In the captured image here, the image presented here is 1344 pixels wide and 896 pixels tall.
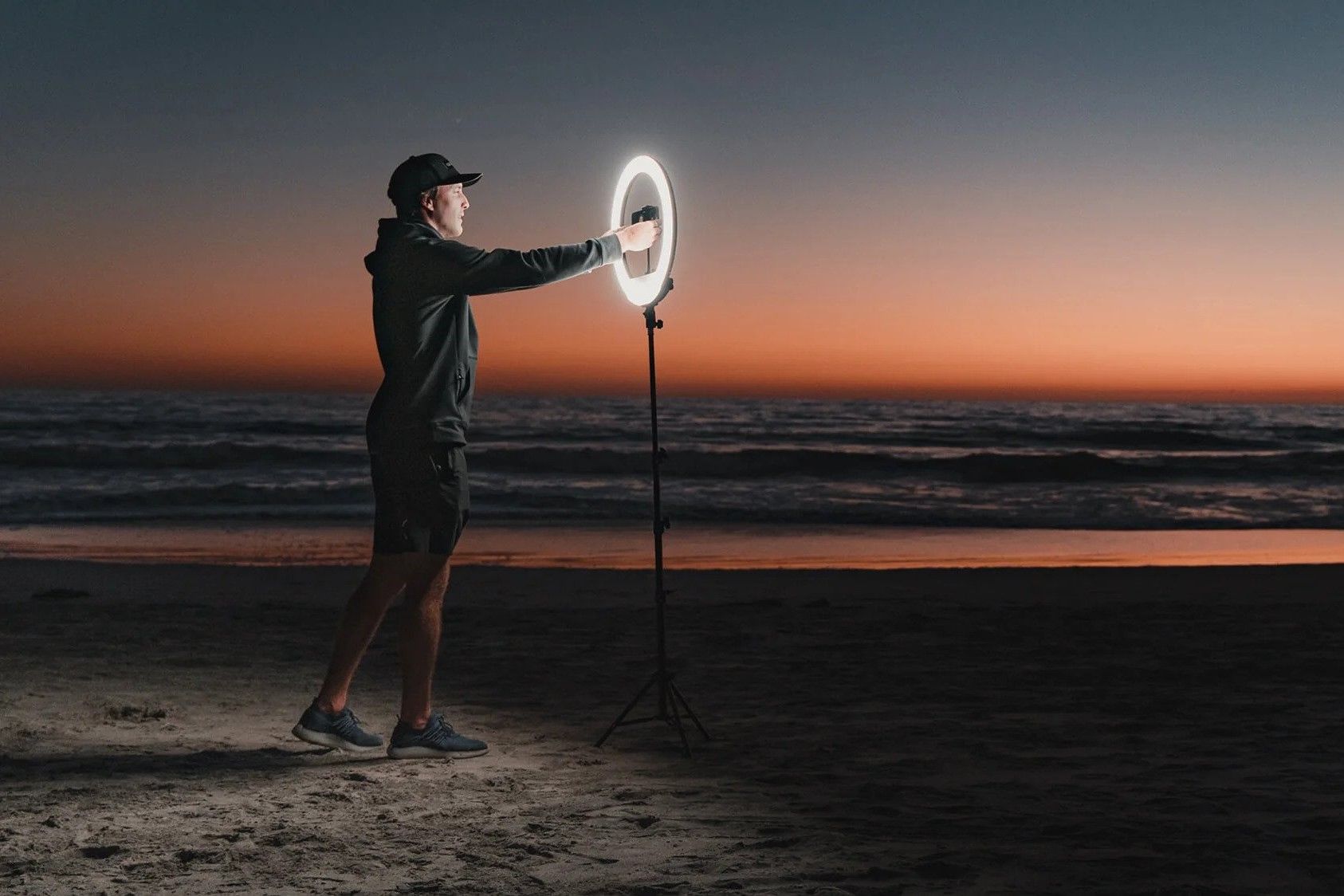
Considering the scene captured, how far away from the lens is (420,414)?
3.64m

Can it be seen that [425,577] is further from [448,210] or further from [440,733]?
[448,210]

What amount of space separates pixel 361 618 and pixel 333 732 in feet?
1.30

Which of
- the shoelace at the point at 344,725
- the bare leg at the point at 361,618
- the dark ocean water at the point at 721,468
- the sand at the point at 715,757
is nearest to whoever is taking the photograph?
the sand at the point at 715,757

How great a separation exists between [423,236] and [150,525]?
11940 millimetres

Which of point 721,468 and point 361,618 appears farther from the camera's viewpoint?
point 721,468

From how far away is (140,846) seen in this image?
292 centimetres

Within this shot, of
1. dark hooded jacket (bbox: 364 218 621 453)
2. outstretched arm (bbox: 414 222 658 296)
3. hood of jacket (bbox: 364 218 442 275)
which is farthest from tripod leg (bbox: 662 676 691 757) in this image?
hood of jacket (bbox: 364 218 442 275)

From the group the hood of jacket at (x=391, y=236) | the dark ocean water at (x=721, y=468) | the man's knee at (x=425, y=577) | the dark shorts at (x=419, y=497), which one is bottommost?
the dark ocean water at (x=721, y=468)

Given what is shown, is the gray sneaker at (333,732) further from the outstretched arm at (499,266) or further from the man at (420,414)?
the outstretched arm at (499,266)

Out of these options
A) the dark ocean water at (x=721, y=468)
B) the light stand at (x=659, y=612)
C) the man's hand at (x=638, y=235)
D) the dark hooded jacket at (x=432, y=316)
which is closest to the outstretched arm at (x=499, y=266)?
the dark hooded jacket at (x=432, y=316)

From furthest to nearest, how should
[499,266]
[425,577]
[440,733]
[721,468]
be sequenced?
1. [721,468]
2. [440,733]
3. [425,577]
4. [499,266]

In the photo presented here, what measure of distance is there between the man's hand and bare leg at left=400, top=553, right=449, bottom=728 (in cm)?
116

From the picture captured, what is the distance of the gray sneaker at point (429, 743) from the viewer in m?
3.81

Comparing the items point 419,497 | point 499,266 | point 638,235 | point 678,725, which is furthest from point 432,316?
point 678,725
